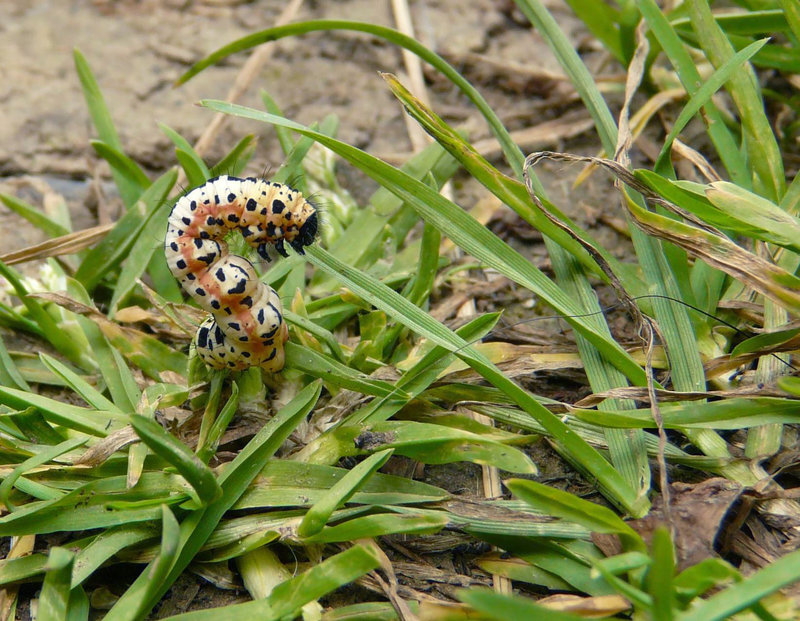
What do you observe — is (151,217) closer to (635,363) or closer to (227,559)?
(227,559)

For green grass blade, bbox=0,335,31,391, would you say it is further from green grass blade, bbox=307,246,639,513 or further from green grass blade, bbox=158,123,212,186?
green grass blade, bbox=307,246,639,513

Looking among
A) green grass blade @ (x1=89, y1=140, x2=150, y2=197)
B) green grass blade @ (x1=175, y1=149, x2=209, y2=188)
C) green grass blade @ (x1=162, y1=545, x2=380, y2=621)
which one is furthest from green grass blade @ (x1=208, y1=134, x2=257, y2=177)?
green grass blade @ (x1=162, y1=545, x2=380, y2=621)

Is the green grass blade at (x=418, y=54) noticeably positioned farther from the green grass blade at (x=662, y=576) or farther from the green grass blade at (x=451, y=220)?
the green grass blade at (x=662, y=576)

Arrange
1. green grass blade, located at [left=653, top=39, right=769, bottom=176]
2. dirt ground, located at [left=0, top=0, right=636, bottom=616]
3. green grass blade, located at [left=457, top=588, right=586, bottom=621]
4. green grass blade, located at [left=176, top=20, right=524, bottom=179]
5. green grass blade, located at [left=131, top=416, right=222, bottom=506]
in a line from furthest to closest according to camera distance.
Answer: dirt ground, located at [left=0, top=0, right=636, bottom=616]
green grass blade, located at [left=176, top=20, right=524, bottom=179]
green grass blade, located at [left=653, top=39, right=769, bottom=176]
green grass blade, located at [left=131, top=416, right=222, bottom=506]
green grass blade, located at [left=457, top=588, right=586, bottom=621]

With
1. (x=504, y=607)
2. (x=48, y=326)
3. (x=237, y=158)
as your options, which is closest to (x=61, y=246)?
(x=48, y=326)

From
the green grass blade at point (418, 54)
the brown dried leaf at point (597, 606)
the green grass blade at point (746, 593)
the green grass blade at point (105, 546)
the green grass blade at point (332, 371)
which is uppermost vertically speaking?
the green grass blade at point (418, 54)

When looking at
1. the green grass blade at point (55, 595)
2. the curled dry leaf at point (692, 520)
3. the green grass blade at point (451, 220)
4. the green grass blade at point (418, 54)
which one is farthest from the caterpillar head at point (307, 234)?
the curled dry leaf at point (692, 520)
